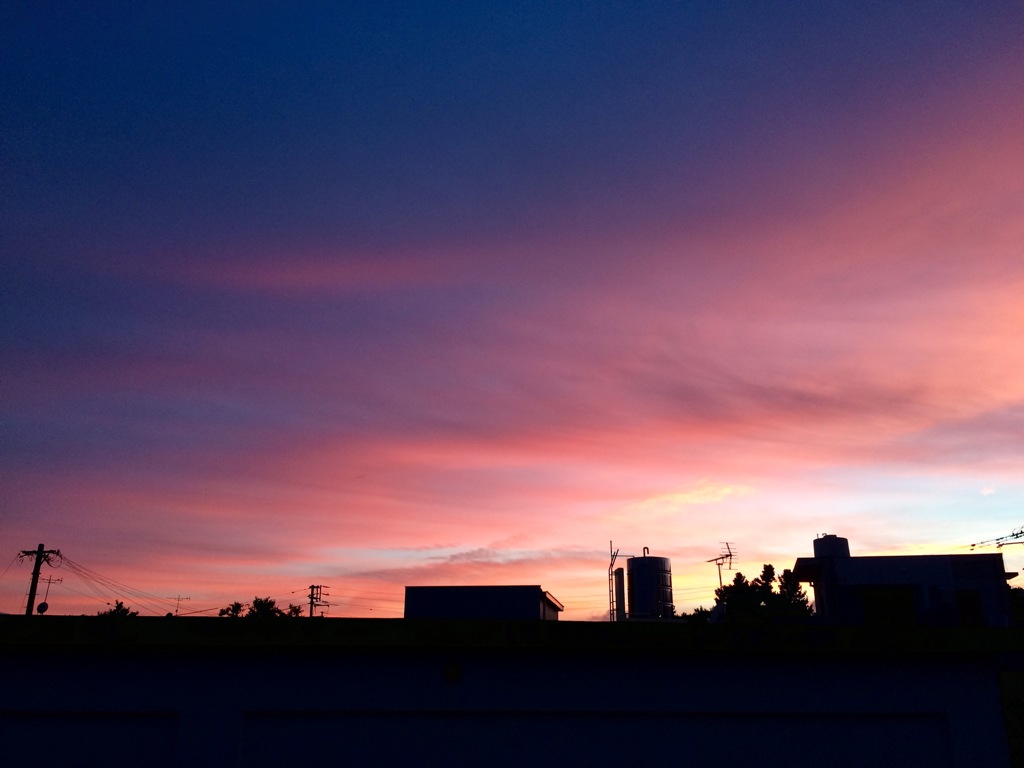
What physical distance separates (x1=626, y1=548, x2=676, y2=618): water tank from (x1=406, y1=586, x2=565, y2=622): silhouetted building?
26.4m

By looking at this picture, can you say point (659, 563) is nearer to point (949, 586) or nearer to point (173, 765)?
point (949, 586)

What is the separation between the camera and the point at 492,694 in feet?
32.1

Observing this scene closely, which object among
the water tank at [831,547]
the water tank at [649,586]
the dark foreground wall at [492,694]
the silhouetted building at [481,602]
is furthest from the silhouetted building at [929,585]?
the dark foreground wall at [492,694]

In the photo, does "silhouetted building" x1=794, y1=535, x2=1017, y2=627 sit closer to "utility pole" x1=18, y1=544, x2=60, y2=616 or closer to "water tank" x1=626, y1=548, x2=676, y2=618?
"water tank" x1=626, y1=548, x2=676, y2=618

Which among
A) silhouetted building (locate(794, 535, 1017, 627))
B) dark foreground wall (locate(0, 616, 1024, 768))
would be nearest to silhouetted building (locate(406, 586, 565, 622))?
dark foreground wall (locate(0, 616, 1024, 768))

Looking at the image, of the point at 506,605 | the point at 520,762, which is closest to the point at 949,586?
the point at 506,605

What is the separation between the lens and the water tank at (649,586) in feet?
189

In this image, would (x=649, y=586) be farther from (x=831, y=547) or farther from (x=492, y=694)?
(x=492, y=694)

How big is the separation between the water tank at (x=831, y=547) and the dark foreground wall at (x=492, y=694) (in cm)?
4811

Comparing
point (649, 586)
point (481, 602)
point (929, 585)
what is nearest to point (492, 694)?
point (481, 602)

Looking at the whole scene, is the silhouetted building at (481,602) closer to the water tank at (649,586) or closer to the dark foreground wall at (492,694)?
the dark foreground wall at (492,694)

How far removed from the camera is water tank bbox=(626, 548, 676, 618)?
57.7 m

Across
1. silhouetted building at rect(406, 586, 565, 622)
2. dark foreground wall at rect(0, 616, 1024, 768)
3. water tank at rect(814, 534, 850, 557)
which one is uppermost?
water tank at rect(814, 534, 850, 557)

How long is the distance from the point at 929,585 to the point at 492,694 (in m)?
46.1
